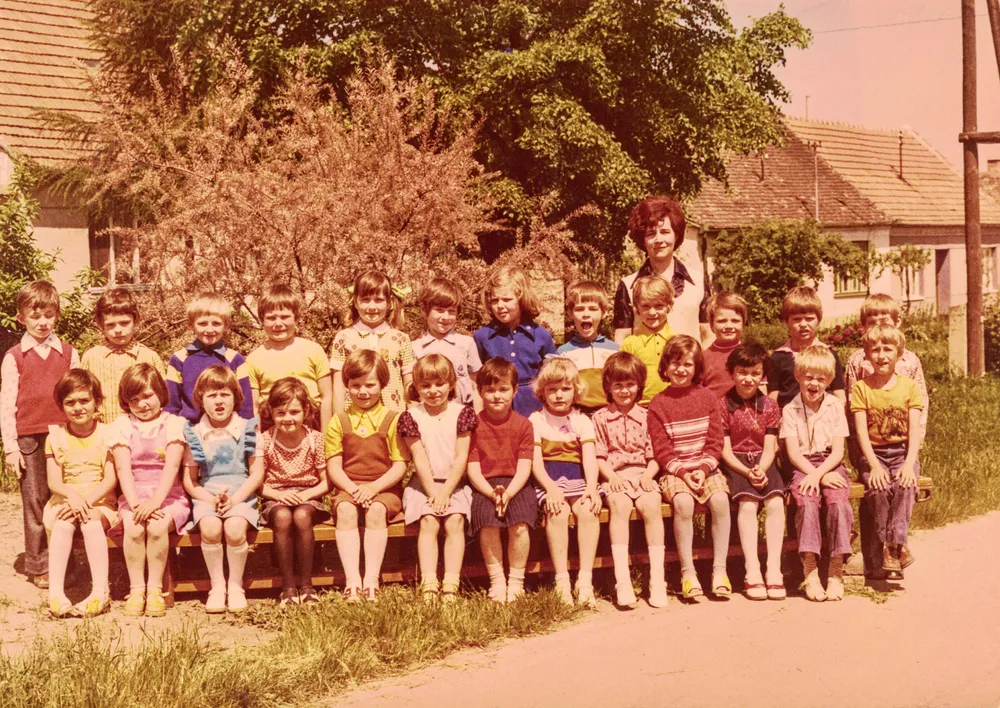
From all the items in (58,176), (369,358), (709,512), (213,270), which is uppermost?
(58,176)

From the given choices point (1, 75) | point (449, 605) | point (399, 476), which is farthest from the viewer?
point (1, 75)

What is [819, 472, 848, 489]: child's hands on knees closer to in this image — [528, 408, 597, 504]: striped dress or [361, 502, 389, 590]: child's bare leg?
[528, 408, 597, 504]: striped dress

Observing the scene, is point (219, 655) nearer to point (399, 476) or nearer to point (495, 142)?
point (399, 476)

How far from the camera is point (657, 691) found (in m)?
4.84

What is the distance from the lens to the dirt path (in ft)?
15.7

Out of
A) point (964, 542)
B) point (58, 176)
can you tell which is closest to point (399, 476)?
point (964, 542)

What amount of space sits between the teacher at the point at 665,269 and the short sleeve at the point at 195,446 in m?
2.61

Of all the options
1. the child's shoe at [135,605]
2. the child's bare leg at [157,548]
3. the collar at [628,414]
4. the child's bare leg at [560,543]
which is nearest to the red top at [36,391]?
the child's bare leg at [157,548]

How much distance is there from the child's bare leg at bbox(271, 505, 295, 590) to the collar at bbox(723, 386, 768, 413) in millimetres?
2643

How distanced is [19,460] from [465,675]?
3216mm

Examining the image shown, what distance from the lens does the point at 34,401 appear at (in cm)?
669

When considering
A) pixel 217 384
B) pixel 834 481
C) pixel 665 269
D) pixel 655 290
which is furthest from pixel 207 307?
pixel 834 481

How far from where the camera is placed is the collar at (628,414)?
256 inches

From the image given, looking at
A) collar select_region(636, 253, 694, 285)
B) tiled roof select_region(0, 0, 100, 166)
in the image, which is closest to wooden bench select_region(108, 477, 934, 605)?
collar select_region(636, 253, 694, 285)
